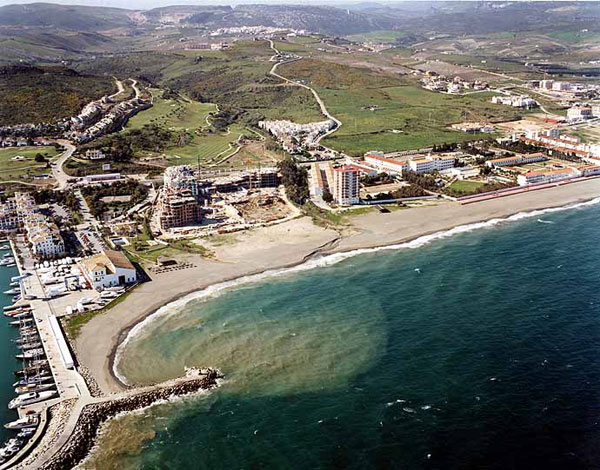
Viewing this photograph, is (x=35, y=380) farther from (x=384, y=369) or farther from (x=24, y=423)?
(x=384, y=369)

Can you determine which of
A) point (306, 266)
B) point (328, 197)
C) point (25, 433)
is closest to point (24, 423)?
point (25, 433)

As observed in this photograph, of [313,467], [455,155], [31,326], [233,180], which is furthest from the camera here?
[455,155]

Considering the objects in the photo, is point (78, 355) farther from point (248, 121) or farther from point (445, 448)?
point (248, 121)

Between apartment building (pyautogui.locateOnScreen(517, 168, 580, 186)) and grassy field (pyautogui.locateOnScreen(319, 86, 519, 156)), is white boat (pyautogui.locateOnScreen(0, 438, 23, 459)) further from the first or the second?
grassy field (pyautogui.locateOnScreen(319, 86, 519, 156))

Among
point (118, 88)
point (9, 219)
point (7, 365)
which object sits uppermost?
point (118, 88)

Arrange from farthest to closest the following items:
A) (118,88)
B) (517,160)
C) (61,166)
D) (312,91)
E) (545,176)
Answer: (312,91)
(118,88)
(517,160)
(61,166)
(545,176)

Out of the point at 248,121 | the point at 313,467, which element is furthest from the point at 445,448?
the point at 248,121

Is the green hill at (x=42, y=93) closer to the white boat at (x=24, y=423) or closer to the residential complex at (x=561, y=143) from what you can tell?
the white boat at (x=24, y=423)
